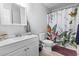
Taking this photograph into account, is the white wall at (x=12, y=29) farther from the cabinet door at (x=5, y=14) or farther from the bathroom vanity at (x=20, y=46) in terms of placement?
the bathroom vanity at (x=20, y=46)

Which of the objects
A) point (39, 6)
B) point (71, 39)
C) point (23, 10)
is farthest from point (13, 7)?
point (71, 39)

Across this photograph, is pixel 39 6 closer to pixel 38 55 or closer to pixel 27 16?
pixel 27 16

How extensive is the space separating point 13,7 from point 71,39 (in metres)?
1.15

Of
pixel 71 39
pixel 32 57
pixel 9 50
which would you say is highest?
pixel 71 39

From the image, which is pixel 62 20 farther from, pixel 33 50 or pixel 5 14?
pixel 5 14

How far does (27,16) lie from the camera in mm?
1699

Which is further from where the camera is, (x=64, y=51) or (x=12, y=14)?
(x=12, y=14)

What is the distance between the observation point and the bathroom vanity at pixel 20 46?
1.14m

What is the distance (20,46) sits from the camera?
139cm

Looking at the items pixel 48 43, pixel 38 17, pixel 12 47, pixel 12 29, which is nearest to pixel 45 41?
pixel 48 43

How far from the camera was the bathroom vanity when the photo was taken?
1.14m

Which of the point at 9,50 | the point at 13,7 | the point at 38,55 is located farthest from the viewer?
the point at 13,7

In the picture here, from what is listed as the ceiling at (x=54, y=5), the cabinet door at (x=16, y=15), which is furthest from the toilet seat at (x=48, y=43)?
the cabinet door at (x=16, y=15)

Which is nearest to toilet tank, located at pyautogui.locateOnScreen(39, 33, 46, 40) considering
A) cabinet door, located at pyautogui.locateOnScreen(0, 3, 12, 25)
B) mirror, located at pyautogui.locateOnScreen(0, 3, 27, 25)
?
mirror, located at pyautogui.locateOnScreen(0, 3, 27, 25)
